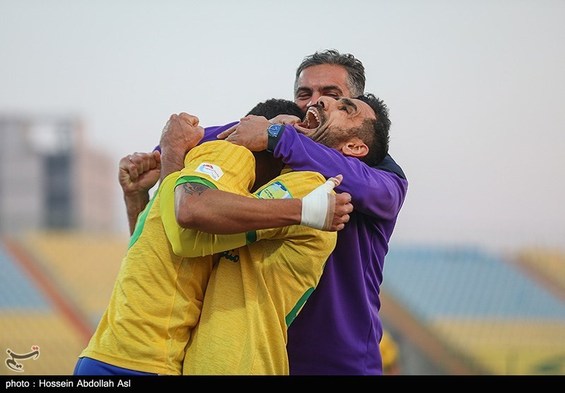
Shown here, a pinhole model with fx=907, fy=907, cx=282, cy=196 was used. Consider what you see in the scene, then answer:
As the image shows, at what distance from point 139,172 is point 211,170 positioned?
81 cm

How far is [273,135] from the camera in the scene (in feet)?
11.0

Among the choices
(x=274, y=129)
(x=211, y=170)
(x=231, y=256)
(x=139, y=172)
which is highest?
(x=274, y=129)

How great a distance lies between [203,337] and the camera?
3127 mm

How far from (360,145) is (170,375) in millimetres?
1181

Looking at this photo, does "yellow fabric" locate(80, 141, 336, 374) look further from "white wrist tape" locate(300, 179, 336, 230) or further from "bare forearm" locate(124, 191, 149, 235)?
Result: "bare forearm" locate(124, 191, 149, 235)

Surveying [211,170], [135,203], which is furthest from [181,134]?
[135,203]

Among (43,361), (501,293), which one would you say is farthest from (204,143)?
(501,293)

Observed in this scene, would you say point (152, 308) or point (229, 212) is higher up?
point (229, 212)

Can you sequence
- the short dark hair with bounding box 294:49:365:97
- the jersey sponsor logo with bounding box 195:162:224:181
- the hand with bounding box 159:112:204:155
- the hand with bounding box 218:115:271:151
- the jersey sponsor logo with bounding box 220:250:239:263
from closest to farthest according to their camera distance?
the jersey sponsor logo with bounding box 195:162:224:181 → the jersey sponsor logo with bounding box 220:250:239:263 → the hand with bounding box 218:115:271:151 → the hand with bounding box 159:112:204:155 → the short dark hair with bounding box 294:49:365:97

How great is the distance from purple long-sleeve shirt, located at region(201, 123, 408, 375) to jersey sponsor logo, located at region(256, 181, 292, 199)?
1.03 ft

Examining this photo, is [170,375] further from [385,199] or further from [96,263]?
[96,263]

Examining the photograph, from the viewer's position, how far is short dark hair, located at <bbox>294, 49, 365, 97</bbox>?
4520 millimetres
